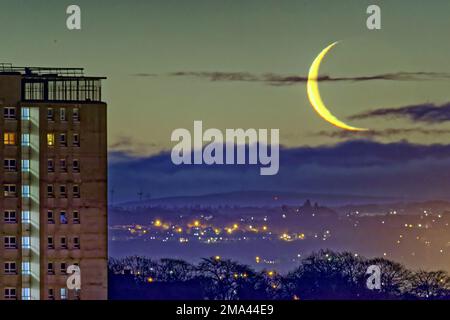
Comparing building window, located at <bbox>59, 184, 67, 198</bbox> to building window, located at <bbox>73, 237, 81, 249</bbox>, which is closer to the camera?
building window, located at <bbox>73, 237, 81, 249</bbox>

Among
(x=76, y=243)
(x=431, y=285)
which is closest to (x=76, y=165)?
(x=76, y=243)

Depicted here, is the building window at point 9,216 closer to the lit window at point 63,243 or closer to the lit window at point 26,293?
the lit window at point 63,243

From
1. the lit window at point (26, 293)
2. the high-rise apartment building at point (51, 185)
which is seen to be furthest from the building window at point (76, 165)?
the lit window at point (26, 293)

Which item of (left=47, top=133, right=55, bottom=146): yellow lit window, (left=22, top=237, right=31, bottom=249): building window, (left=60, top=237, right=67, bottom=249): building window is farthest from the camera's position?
(left=47, top=133, right=55, bottom=146): yellow lit window

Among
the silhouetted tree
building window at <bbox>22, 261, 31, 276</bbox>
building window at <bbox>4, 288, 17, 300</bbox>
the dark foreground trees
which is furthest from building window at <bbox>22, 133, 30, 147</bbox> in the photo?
the silhouetted tree

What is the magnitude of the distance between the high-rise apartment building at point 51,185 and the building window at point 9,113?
2.4 inches

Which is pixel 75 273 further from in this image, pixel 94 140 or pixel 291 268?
pixel 291 268

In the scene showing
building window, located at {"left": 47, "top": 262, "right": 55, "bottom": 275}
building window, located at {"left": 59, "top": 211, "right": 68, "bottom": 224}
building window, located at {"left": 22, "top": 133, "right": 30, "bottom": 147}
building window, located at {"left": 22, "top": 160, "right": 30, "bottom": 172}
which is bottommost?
building window, located at {"left": 47, "top": 262, "right": 55, "bottom": 275}

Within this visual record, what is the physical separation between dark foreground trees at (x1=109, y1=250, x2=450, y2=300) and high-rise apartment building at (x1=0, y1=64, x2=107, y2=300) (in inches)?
212

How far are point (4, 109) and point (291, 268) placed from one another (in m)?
27.2

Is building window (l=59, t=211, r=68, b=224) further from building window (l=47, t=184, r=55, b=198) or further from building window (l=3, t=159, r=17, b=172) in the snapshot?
building window (l=3, t=159, r=17, b=172)

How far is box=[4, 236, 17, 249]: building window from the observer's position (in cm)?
8375

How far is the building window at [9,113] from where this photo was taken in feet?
278
